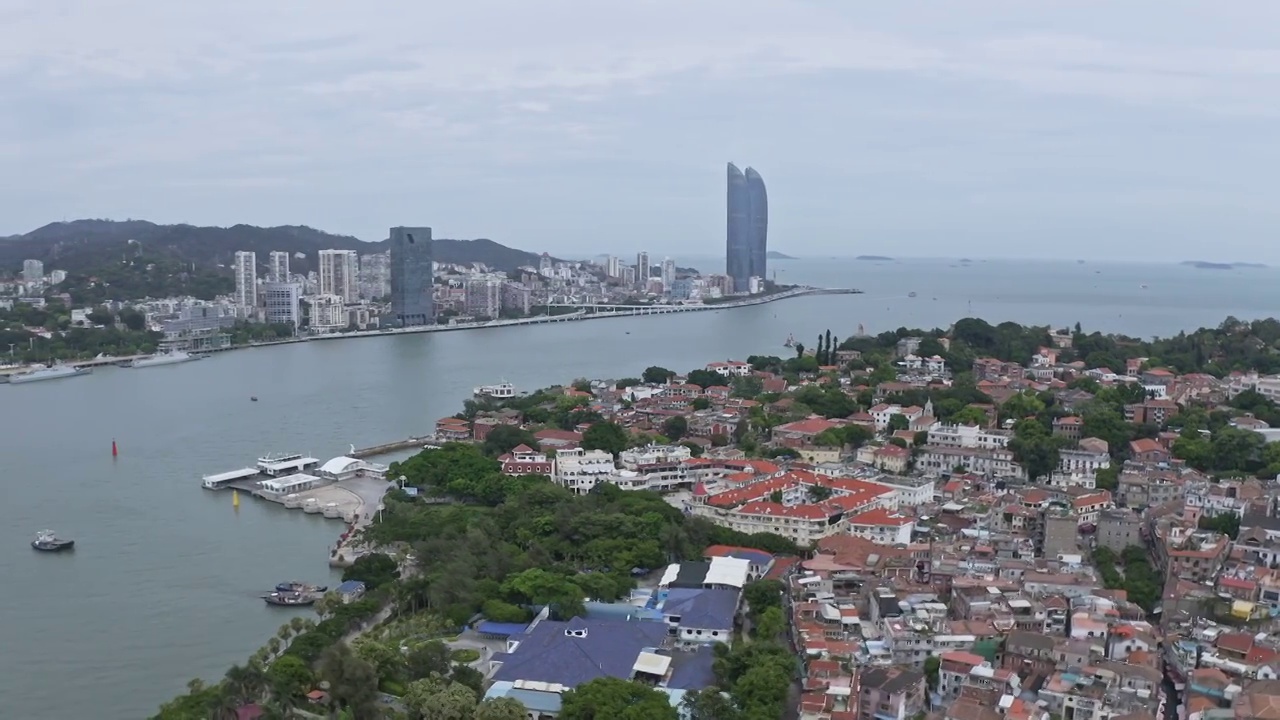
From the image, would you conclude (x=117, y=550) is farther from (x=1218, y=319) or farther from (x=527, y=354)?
(x=1218, y=319)

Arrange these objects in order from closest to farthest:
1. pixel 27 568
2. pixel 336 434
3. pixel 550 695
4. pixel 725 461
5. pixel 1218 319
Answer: pixel 550 695 < pixel 27 568 < pixel 725 461 < pixel 336 434 < pixel 1218 319

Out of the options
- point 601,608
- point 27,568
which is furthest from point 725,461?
point 27,568

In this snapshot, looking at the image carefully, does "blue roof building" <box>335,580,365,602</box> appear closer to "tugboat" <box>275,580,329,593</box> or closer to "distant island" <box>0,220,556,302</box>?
"tugboat" <box>275,580,329,593</box>

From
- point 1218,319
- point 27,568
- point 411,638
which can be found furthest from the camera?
point 1218,319

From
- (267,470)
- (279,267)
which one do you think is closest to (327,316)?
(279,267)

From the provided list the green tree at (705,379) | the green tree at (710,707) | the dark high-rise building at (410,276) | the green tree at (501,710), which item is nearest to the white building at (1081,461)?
the green tree at (710,707)

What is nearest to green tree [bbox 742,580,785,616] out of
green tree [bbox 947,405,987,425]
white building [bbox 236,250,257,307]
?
green tree [bbox 947,405,987,425]

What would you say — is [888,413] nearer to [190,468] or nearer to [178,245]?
[190,468]
